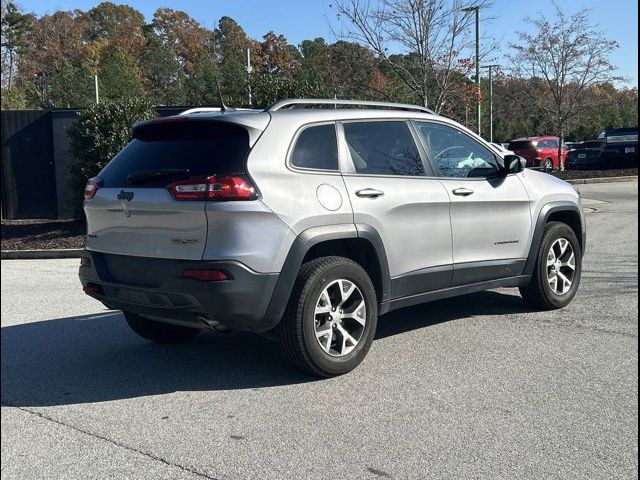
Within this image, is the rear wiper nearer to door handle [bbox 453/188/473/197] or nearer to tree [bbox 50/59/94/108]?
door handle [bbox 453/188/473/197]

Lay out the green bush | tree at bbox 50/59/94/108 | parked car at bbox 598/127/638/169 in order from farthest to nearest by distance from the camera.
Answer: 1. tree at bbox 50/59/94/108
2. parked car at bbox 598/127/638/169
3. the green bush

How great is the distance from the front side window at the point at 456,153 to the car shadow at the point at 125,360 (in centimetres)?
144

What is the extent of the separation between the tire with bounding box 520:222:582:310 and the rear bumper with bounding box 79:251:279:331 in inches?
122

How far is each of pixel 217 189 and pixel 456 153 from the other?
2504 mm

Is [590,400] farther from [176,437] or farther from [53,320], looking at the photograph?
[53,320]

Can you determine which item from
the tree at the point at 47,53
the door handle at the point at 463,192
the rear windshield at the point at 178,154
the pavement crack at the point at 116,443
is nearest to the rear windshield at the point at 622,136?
the tree at the point at 47,53

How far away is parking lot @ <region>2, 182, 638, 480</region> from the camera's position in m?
3.41

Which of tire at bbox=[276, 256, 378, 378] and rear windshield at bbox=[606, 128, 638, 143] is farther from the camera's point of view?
rear windshield at bbox=[606, 128, 638, 143]

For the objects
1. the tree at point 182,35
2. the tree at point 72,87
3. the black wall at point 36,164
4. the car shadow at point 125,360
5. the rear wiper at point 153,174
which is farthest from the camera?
the tree at point 182,35

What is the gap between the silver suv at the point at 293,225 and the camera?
416cm

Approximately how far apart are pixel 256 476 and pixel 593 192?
19.1 metres

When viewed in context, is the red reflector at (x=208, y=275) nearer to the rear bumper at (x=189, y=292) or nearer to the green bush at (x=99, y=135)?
the rear bumper at (x=189, y=292)

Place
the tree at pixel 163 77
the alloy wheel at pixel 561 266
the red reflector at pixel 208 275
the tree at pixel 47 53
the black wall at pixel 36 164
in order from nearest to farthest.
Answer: the red reflector at pixel 208 275, the alloy wheel at pixel 561 266, the black wall at pixel 36 164, the tree at pixel 47 53, the tree at pixel 163 77

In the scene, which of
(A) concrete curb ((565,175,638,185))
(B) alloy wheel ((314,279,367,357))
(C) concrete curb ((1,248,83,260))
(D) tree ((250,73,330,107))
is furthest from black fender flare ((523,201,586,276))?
(A) concrete curb ((565,175,638,185))
